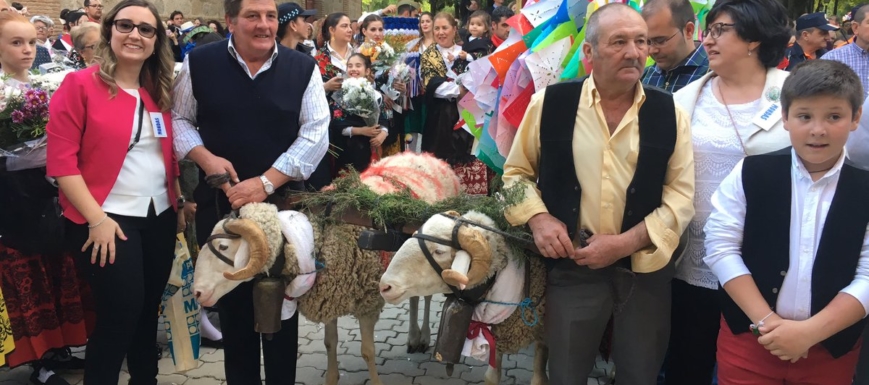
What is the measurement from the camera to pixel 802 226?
7.51 feet

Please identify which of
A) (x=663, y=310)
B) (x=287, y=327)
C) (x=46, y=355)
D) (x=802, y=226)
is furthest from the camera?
(x=46, y=355)

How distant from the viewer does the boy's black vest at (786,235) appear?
2236 millimetres

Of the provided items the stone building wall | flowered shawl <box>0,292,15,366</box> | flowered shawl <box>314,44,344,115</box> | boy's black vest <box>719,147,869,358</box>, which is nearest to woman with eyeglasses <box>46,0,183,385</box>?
flowered shawl <box>0,292,15,366</box>

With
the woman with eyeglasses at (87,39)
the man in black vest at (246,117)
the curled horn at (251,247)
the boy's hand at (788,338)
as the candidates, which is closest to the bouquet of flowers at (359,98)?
the woman with eyeglasses at (87,39)

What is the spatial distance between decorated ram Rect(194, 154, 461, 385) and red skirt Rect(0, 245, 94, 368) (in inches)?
58.8

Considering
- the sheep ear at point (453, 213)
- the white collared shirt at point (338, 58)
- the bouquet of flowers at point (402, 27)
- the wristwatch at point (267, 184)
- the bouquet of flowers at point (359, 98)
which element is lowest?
the sheep ear at point (453, 213)

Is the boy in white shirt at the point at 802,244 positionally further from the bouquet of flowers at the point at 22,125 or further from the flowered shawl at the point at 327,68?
the flowered shawl at the point at 327,68

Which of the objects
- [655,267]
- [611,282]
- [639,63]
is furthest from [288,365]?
[639,63]

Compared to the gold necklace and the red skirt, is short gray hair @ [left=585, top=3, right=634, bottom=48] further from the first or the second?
the red skirt

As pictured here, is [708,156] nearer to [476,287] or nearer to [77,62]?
[476,287]

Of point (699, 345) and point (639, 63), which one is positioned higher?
point (639, 63)

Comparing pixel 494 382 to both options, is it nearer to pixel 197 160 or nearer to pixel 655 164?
pixel 655 164

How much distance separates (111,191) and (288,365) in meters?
1.31

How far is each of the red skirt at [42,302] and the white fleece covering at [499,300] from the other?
2.74 metres
